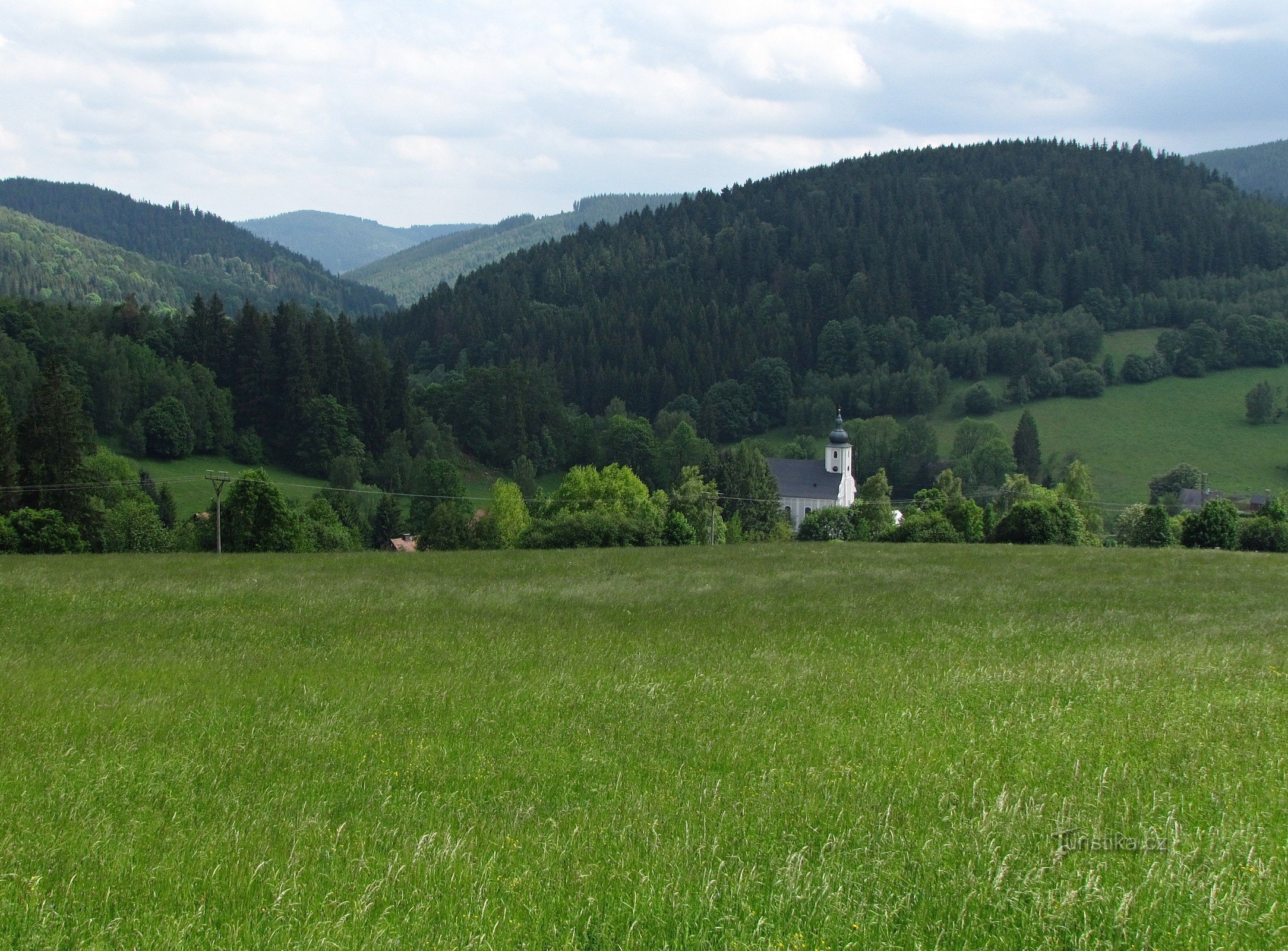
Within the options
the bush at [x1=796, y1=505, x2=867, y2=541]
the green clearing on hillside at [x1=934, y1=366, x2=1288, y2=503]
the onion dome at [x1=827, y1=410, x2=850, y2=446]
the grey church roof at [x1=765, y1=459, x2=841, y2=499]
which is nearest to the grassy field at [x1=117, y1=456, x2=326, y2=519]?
the bush at [x1=796, y1=505, x2=867, y2=541]

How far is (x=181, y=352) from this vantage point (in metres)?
135

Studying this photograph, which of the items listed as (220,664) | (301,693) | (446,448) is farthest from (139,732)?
(446,448)

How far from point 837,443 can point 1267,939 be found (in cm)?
14865

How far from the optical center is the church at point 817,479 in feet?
493

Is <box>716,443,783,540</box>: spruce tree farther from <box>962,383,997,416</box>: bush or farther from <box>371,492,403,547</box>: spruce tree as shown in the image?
<box>962,383,997,416</box>: bush

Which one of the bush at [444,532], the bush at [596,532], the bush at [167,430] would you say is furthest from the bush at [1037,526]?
the bush at [167,430]

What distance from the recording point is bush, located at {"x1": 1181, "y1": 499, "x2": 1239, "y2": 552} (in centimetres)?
6081

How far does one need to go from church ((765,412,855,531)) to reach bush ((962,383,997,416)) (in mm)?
25259

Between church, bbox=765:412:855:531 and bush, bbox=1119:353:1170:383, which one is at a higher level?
bush, bbox=1119:353:1170:383

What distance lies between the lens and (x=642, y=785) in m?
10.7

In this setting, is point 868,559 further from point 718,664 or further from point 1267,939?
point 1267,939

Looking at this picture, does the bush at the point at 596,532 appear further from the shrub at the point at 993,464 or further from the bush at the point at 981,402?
the bush at the point at 981,402

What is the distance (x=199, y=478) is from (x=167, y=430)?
20.2ft

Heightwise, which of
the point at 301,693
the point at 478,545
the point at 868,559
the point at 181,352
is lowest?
the point at 478,545
